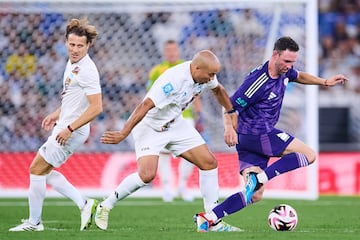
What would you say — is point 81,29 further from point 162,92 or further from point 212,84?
point 212,84

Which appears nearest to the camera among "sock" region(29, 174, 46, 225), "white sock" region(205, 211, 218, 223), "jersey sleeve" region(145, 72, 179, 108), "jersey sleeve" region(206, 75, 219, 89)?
"jersey sleeve" region(145, 72, 179, 108)

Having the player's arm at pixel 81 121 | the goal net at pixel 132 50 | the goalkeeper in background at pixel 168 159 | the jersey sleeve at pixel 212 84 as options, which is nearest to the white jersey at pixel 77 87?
the player's arm at pixel 81 121

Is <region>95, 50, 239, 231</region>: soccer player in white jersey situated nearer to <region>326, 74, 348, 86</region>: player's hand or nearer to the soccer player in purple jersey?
the soccer player in purple jersey

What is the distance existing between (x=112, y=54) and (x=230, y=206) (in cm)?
801

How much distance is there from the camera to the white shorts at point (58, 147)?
9500mm

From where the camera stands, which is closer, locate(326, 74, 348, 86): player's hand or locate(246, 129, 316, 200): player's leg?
locate(246, 129, 316, 200): player's leg

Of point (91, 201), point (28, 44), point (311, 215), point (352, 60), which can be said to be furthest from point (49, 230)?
point (352, 60)

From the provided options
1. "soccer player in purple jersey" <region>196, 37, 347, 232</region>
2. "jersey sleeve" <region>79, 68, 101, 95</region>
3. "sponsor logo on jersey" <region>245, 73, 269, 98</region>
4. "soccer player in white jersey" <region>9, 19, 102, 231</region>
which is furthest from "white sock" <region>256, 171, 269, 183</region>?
"jersey sleeve" <region>79, 68, 101, 95</region>

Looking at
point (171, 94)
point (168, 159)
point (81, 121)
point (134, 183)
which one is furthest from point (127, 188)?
point (168, 159)

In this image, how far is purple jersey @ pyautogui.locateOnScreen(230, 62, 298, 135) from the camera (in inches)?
379

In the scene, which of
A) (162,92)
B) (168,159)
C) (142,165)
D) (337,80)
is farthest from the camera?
(168,159)

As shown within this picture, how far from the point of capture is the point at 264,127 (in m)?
9.77

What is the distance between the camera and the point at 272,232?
919 centimetres

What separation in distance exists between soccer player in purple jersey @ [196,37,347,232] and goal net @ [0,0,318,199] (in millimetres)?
5909
